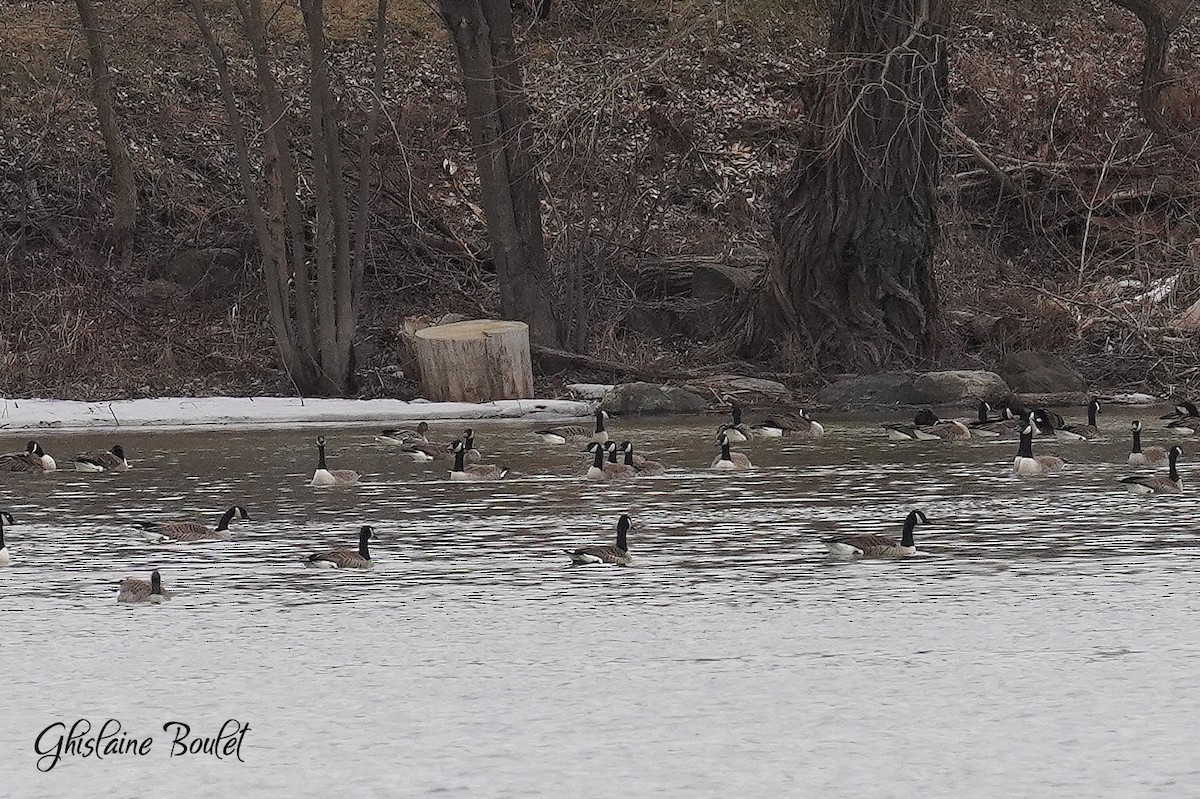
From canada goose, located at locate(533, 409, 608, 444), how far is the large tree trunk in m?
6.52

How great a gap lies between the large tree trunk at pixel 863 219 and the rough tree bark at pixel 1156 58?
2635mm

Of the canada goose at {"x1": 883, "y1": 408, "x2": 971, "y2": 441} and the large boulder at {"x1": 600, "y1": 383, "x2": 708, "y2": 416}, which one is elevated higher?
the large boulder at {"x1": 600, "y1": 383, "x2": 708, "y2": 416}

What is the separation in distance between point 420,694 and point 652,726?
1023 mm

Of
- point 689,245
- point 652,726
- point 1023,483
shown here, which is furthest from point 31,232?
point 652,726

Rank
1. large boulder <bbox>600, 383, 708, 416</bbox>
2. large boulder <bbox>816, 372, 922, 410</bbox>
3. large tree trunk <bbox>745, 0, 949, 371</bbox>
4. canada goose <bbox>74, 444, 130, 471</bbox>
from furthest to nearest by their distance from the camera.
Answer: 1. large tree trunk <bbox>745, 0, 949, 371</bbox>
2. large boulder <bbox>816, 372, 922, 410</bbox>
3. large boulder <bbox>600, 383, 708, 416</bbox>
4. canada goose <bbox>74, 444, 130, 471</bbox>

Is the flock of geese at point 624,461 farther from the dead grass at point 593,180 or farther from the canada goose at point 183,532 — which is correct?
the dead grass at point 593,180

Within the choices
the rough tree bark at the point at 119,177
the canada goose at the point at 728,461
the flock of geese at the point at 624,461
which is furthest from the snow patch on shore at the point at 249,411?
the rough tree bark at the point at 119,177

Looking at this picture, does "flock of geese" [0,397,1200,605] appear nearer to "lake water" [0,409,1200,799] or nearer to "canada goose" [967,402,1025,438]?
"canada goose" [967,402,1025,438]

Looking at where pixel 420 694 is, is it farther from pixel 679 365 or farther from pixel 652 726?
pixel 679 365

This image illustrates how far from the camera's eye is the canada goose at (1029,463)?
13672mm

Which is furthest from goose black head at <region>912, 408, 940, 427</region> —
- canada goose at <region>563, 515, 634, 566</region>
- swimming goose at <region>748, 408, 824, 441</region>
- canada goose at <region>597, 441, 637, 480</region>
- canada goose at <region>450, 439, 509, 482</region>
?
canada goose at <region>563, 515, 634, 566</region>

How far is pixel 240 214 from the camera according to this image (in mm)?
27781

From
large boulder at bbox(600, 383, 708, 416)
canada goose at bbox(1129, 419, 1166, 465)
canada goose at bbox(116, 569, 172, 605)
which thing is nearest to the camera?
canada goose at bbox(116, 569, 172, 605)

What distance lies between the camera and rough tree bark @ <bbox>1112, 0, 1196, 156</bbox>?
22.4m
